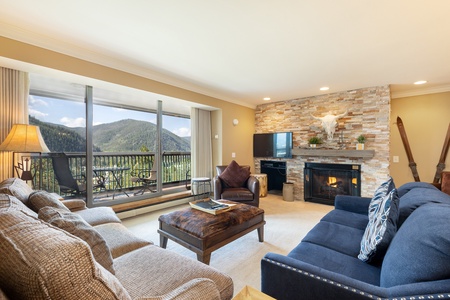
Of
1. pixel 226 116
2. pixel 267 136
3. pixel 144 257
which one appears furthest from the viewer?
pixel 267 136

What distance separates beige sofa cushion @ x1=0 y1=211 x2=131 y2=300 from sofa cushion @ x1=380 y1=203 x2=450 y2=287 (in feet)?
3.88

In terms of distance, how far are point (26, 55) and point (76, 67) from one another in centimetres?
47

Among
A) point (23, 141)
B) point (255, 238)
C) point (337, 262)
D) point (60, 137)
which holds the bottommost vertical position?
point (255, 238)

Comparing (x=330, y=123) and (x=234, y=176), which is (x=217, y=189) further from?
(x=330, y=123)

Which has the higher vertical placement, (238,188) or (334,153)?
(334,153)

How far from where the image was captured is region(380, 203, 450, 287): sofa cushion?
82cm

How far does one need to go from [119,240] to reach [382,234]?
6.18 ft

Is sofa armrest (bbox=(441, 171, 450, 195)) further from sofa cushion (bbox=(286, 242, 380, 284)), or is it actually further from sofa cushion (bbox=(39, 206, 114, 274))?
sofa cushion (bbox=(39, 206, 114, 274))

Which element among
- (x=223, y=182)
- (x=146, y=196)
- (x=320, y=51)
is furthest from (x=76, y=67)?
(x=320, y=51)

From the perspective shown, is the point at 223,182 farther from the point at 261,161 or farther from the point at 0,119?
the point at 0,119

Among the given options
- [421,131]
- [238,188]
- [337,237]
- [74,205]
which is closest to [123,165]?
[74,205]

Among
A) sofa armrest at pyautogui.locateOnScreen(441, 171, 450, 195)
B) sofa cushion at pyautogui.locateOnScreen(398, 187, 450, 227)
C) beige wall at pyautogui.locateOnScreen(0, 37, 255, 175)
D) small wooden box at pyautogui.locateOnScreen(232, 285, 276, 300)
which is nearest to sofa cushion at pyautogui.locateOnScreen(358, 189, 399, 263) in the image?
sofa cushion at pyautogui.locateOnScreen(398, 187, 450, 227)

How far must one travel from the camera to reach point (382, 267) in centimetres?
115

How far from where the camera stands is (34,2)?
1.81 metres
